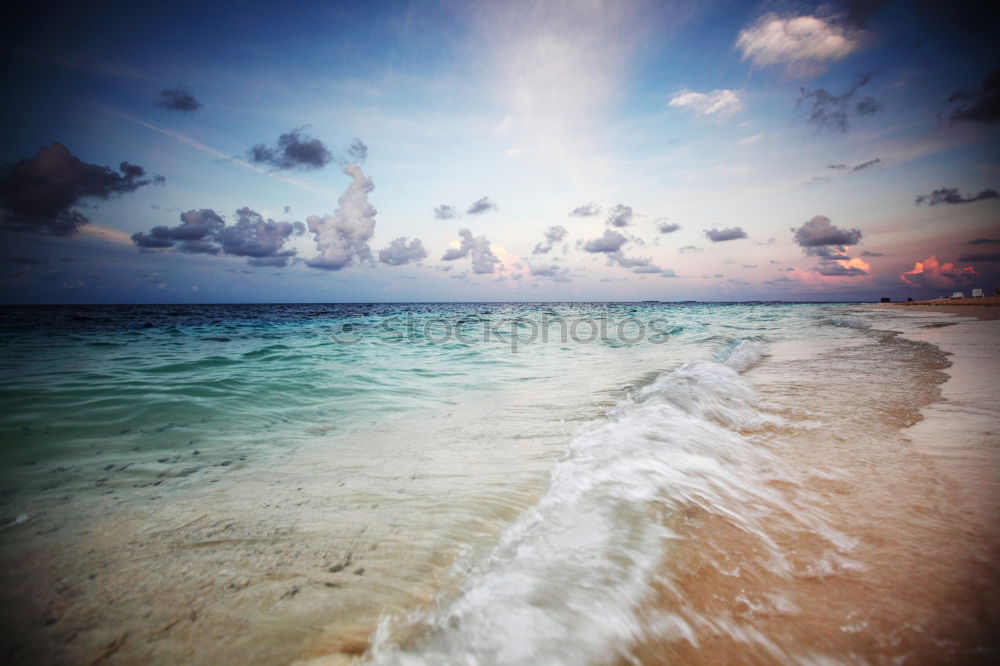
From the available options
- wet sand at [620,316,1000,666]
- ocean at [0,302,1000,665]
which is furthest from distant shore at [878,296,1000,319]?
ocean at [0,302,1000,665]

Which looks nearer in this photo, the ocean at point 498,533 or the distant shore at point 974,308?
the ocean at point 498,533

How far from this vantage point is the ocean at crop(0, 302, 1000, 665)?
63.2 inches

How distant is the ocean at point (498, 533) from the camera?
63.2 inches

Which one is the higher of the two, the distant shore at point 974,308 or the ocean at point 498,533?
the distant shore at point 974,308

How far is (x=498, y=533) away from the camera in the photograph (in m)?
2.52

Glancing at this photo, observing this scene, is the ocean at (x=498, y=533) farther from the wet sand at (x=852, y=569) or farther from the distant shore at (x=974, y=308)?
the distant shore at (x=974, y=308)

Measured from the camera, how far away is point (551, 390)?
22.6 feet

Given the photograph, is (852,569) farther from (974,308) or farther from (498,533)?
(974,308)

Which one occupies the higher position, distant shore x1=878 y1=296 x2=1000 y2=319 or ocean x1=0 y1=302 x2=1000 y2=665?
distant shore x1=878 y1=296 x2=1000 y2=319

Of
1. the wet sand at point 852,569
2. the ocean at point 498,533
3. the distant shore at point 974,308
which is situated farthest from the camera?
the distant shore at point 974,308

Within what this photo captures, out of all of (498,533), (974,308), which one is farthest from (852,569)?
(974,308)

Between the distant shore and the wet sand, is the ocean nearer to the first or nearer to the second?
the wet sand

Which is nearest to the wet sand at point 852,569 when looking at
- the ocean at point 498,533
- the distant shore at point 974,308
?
the ocean at point 498,533

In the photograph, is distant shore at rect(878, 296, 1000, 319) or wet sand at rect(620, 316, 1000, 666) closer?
wet sand at rect(620, 316, 1000, 666)
